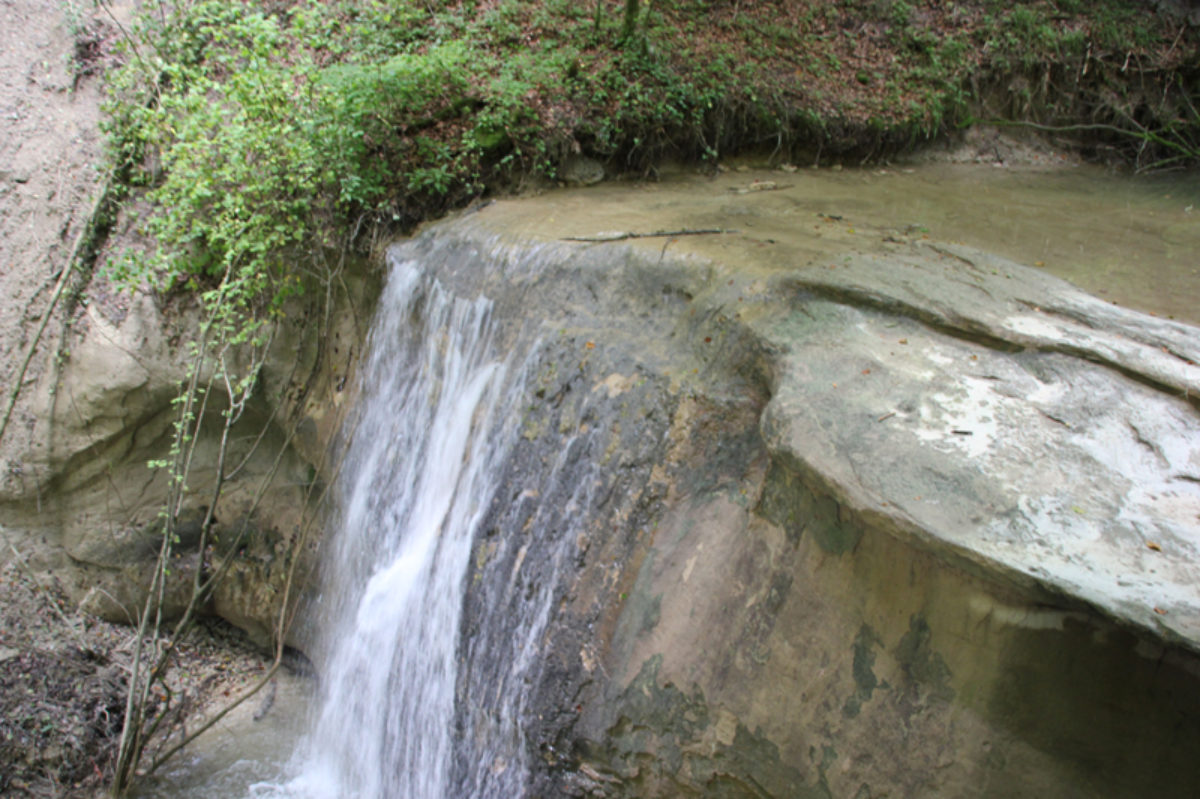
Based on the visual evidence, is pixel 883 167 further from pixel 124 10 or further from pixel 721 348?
pixel 124 10

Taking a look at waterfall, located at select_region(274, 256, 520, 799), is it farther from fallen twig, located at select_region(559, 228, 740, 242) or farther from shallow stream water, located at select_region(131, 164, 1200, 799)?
fallen twig, located at select_region(559, 228, 740, 242)

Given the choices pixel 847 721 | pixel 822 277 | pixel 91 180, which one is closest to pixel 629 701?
pixel 847 721

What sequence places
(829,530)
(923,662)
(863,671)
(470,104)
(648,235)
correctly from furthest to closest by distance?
(470,104), (648,235), (829,530), (863,671), (923,662)

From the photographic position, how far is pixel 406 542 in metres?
4.83

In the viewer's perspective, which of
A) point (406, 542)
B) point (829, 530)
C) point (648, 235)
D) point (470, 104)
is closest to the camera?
point (829, 530)


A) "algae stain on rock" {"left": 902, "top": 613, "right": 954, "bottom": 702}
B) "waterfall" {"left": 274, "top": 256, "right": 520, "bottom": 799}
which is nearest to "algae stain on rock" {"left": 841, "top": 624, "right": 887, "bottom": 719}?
"algae stain on rock" {"left": 902, "top": 613, "right": 954, "bottom": 702}

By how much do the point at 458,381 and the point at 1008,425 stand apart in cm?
323

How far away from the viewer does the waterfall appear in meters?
4.14

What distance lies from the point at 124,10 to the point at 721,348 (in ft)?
26.1

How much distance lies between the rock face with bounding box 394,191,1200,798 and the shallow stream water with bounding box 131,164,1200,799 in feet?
1.19

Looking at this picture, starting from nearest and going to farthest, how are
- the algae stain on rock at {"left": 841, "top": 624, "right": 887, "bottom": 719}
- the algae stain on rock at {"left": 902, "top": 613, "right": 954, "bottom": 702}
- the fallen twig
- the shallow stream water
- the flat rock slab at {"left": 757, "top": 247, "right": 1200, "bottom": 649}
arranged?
the flat rock slab at {"left": 757, "top": 247, "right": 1200, "bottom": 649}, the algae stain on rock at {"left": 902, "top": 613, "right": 954, "bottom": 702}, the algae stain on rock at {"left": 841, "top": 624, "right": 887, "bottom": 719}, the shallow stream water, the fallen twig

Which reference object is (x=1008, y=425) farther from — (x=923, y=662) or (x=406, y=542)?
(x=406, y=542)

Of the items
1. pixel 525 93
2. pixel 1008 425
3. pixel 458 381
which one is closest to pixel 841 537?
pixel 1008 425

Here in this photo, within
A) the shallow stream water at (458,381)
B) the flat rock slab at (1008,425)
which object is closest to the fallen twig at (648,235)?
the shallow stream water at (458,381)
